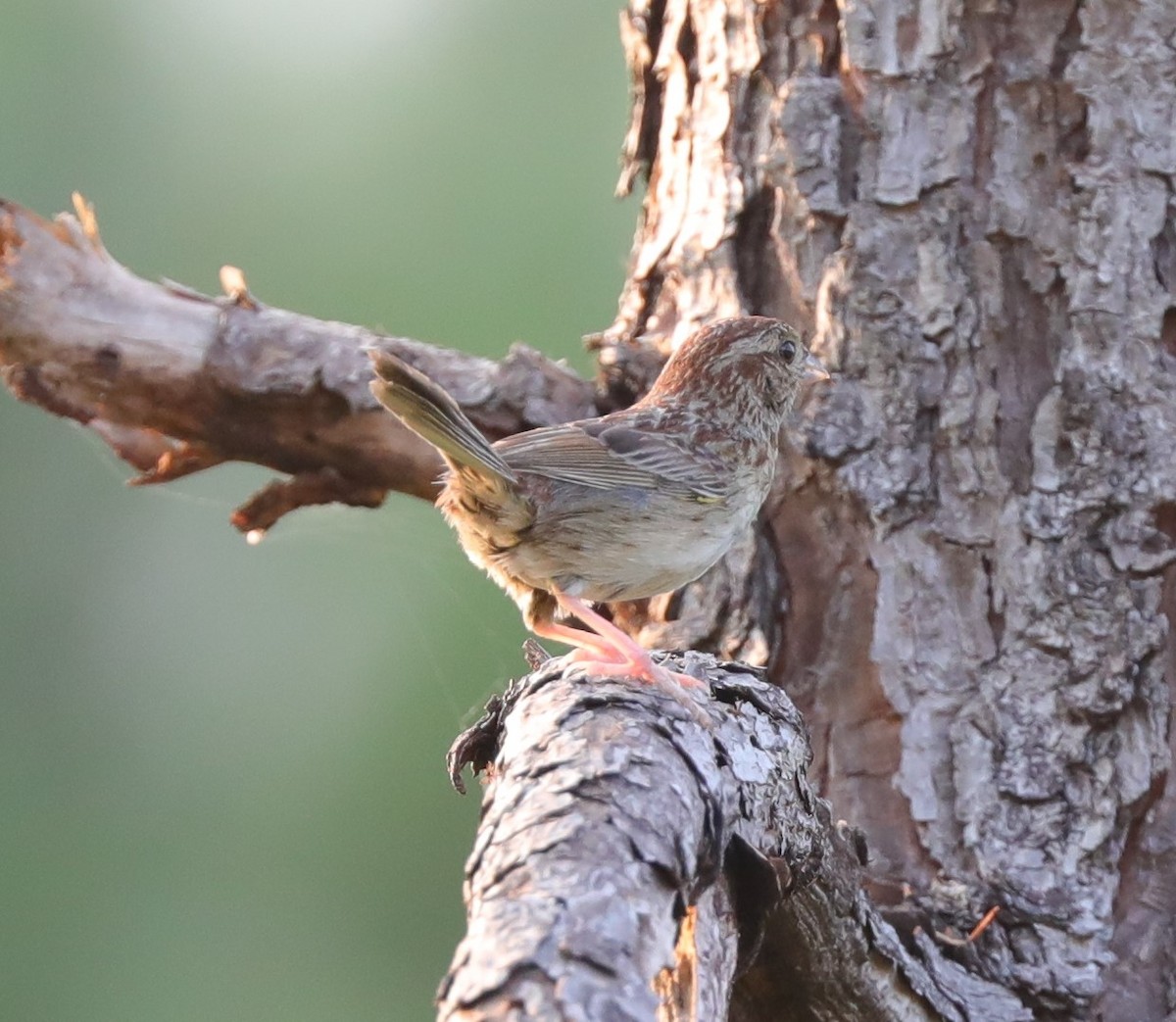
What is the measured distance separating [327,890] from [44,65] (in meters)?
4.04

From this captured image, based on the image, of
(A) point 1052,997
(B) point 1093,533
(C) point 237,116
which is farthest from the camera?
(C) point 237,116

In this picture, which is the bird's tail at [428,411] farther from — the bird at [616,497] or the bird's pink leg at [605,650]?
the bird's pink leg at [605,650]

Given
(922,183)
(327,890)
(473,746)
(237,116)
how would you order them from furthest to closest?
(237,116), (327,890), (922,183), (473,746)

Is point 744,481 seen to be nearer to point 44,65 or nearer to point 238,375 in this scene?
point 238,375

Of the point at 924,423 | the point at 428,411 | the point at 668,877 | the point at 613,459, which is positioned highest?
the point at 924,423

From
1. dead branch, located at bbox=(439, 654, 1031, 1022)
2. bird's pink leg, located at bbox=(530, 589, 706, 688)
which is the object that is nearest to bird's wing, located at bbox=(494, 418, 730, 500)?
bird's pink leg, located at bbox=(530, 589, 706, 688)

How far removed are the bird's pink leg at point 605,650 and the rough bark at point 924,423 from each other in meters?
0.21

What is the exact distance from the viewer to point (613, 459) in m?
3.00

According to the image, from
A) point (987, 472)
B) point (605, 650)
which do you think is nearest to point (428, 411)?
point (605, 650)

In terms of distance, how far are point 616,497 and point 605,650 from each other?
34 cm

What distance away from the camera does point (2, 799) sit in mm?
5895

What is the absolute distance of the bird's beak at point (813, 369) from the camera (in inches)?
120

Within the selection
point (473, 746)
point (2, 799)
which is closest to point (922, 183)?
point (473, 746)

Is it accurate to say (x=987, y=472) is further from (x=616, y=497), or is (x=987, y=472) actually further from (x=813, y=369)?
(x=616, y=497)
